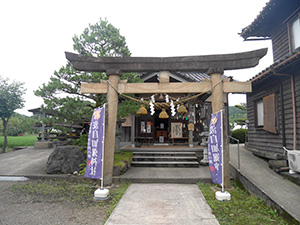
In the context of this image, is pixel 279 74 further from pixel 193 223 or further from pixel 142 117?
pixel 142 117

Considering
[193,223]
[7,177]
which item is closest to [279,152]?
[193,223]

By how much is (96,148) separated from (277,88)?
7.45m

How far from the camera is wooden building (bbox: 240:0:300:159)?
6.19 meters

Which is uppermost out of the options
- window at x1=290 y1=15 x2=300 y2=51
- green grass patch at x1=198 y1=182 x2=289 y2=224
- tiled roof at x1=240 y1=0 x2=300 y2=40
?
tiled roof at x1=240 y1=0 x2=300 y2=40

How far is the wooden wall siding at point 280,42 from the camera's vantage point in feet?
25.7

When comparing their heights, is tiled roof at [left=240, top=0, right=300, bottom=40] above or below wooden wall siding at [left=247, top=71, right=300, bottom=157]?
above

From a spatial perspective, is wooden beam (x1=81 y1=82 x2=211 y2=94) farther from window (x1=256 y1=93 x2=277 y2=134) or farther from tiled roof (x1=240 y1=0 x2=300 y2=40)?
tiled roof (x1=240 y1=0 x2=300 y2=40)

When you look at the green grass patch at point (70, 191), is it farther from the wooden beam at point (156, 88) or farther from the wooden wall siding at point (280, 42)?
the wooden wall siding at point (280, 42)

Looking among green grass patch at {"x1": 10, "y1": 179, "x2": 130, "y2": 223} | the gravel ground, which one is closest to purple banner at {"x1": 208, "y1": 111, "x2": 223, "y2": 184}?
green grass patch at {"x1": 10, "y1": 179, "x2": 130, "y2": 223}

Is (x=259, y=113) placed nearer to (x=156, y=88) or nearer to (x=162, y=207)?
(x=156, y=88)

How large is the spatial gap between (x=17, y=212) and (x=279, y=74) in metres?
9.13

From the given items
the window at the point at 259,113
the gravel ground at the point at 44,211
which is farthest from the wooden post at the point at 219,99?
the window at the point at 259,113

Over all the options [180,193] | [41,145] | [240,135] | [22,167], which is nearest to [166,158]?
[180,193]

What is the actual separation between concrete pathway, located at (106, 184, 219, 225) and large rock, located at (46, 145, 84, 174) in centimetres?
310
